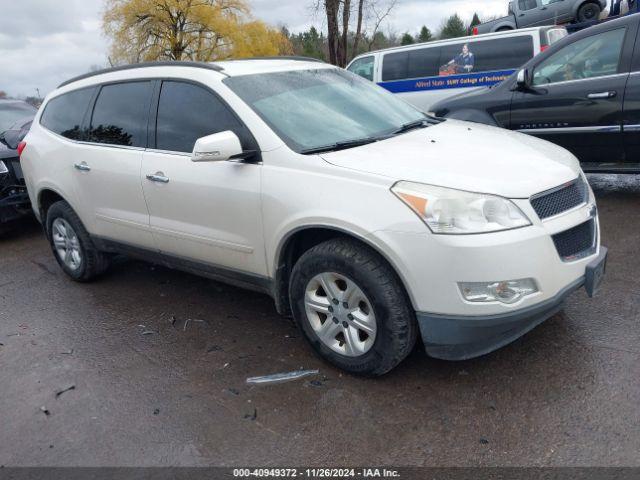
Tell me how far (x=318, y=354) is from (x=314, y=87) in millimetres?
1820

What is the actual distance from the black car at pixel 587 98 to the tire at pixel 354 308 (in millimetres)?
3981

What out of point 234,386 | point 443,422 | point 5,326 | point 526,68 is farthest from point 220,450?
point 526,68

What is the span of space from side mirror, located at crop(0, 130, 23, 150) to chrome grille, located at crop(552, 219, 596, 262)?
250 inches

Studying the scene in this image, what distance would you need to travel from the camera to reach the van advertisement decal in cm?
984

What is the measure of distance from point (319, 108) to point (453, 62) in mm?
7604

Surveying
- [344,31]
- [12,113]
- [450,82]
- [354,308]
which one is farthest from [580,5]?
[354,308]

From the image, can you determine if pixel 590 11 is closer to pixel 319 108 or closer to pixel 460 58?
pixel 460 58

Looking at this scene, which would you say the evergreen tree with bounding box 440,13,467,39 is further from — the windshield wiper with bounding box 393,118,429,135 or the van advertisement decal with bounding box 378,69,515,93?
the windshield wiper with bounding box 393,118,429,135

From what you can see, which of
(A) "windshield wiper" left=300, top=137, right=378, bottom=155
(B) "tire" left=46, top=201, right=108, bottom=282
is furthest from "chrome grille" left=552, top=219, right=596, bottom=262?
(B) "tire" left=46, top=201, right=108, bottom=282

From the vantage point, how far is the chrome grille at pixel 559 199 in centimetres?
274

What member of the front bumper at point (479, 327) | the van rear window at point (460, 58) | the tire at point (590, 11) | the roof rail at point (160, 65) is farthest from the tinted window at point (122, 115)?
the tire at point (590, 11)

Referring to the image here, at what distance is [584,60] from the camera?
5844 millimetres

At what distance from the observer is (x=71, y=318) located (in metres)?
4.30

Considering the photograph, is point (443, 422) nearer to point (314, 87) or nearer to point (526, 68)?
point (314, 87)
